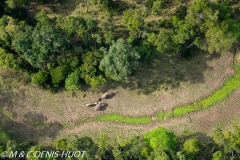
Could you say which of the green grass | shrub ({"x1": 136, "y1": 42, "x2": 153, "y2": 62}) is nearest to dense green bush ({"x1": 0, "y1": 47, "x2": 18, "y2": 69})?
the green grass

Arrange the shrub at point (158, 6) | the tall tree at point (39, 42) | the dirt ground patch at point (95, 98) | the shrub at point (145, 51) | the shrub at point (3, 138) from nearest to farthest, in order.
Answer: the tall tree at point (39, 42)
the shrub at point (3, 138)
the shrub at point (145, 51)
the shrub at point (158, 6)
the dirt ground patch at point (95, 98)

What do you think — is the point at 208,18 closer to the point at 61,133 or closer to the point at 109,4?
the point at 109,4

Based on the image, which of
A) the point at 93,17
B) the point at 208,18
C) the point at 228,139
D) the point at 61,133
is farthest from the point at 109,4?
the point at 228,139

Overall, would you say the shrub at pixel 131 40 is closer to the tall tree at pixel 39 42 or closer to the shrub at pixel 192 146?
the tall tree at pixel 39 42

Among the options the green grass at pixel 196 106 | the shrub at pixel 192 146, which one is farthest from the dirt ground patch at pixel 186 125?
the shrub at pixel 192 146

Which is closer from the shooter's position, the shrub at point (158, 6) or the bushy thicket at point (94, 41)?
the bushy thicket at point (94, 41)

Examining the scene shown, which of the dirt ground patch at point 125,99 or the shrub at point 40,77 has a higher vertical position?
the shrub at point 40,77

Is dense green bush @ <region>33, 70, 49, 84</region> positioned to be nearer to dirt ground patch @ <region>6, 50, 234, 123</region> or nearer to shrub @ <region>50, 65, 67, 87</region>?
shrub @ <region>50, 65, 67, 87</region>

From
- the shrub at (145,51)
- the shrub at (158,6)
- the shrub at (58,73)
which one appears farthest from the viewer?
the shrub at (158,6)
